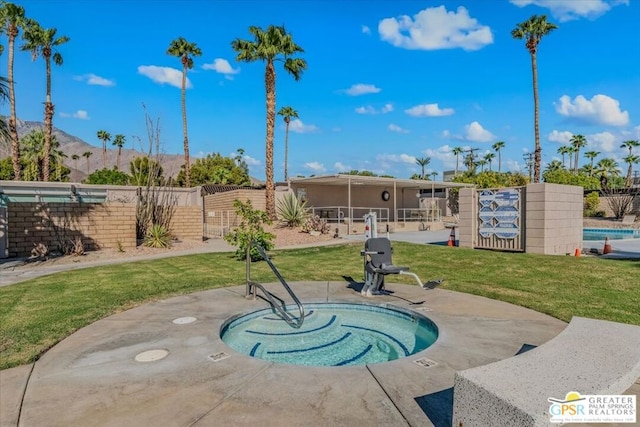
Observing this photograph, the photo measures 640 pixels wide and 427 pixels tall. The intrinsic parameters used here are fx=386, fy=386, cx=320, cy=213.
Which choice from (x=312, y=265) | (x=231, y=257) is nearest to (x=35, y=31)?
(x=231, y=257)

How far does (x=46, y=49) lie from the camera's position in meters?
28.8

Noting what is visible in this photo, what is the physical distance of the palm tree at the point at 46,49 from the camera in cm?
2772

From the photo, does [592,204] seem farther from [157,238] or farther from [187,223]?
[157,238]

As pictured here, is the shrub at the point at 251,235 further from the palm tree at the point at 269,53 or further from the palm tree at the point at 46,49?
the palm tree at the point at 46,49

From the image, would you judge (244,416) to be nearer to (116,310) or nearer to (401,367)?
(401,367)

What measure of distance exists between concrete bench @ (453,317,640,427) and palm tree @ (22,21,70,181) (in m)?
33.6

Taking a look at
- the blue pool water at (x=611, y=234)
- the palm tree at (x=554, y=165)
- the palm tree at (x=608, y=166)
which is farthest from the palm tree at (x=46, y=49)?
the palm tree at (x=554, y=165)

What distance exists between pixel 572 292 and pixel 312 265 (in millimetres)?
5862

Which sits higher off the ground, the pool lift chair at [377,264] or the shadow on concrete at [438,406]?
the pool lift chair at [377,264]

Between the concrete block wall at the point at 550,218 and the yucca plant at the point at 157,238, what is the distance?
41.0 ft

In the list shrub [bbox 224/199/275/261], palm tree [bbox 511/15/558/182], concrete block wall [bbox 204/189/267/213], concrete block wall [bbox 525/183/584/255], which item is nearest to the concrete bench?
shrub [bbox 224/199/275/261]

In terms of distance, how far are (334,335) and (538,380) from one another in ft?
9.81

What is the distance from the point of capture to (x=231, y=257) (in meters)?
12.0

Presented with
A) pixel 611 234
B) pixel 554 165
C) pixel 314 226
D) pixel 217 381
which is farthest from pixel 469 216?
pixel 554 165
